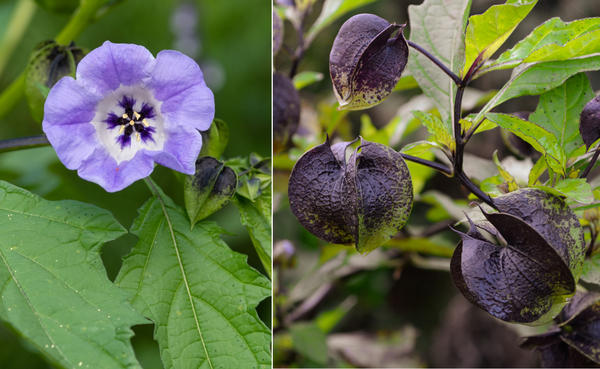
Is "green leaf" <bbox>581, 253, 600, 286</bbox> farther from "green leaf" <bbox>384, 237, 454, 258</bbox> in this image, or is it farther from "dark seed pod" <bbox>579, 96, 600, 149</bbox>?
"green leaf" <bbox>384, 237, 454, 258</bbox>

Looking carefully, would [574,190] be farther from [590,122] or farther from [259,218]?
[259,218]

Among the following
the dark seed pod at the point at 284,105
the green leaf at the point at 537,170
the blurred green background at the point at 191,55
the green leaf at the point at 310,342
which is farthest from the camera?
the blurred green background at the point at 191,55

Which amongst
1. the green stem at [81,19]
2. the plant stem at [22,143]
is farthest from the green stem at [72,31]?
the plant stem at [22,143]

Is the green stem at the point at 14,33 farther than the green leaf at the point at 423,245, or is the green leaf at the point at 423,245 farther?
the green stem at the point at 14,33

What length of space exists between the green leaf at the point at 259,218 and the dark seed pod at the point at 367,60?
0.47ft

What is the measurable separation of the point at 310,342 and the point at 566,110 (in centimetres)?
47

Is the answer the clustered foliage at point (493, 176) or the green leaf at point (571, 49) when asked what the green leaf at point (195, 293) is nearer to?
the clustered foliage at point (493, 176)

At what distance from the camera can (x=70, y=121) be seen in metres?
0.50

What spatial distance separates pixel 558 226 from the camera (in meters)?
0.44

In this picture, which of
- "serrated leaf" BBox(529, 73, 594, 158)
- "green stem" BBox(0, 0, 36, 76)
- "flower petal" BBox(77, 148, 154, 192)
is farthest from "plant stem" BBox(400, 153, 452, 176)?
"green stem" BBox(0, 0, 36, 76)

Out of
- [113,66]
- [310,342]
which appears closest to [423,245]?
[310,342]

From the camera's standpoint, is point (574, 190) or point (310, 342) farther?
point (310, 342)

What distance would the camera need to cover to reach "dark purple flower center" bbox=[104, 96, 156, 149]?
0.55 metres

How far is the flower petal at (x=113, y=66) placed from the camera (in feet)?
1.63
